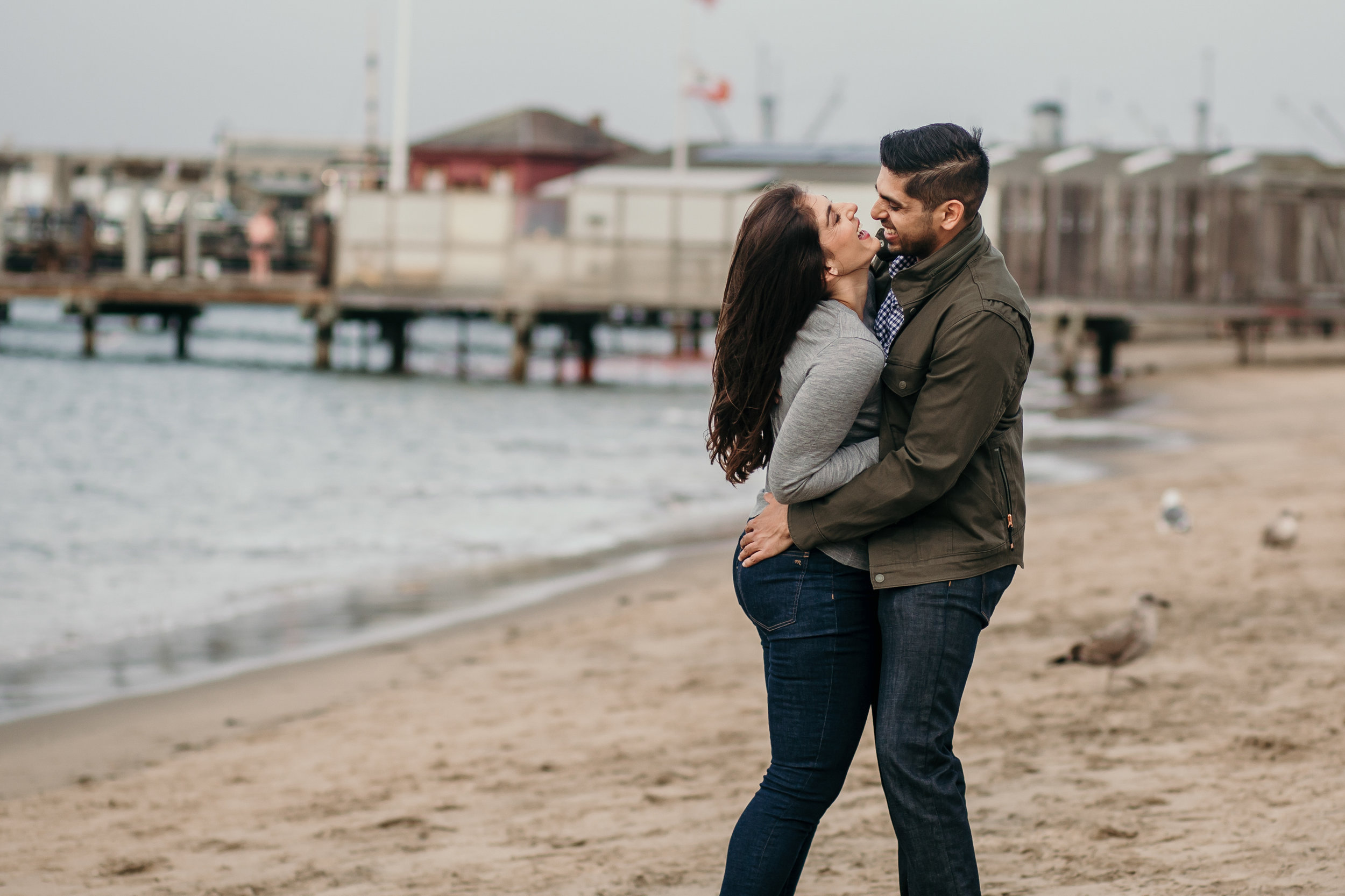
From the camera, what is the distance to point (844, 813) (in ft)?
13.7

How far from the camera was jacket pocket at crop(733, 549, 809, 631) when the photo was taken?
256 centimetres

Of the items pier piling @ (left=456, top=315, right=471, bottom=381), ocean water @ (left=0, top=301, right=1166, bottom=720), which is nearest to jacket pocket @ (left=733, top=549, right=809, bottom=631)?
ocean water @ (left=0, top=301, right=1166, bottom=720)

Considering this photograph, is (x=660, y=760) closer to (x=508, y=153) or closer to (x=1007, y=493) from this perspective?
(x=1007, y=493)

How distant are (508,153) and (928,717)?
4869cm

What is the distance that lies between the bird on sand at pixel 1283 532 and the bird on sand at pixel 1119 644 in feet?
10.5

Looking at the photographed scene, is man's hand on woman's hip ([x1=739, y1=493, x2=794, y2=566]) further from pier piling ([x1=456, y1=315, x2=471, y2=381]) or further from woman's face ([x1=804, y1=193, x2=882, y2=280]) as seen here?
pier piling ([x1=456, y1=315, x2=471, y2=381])

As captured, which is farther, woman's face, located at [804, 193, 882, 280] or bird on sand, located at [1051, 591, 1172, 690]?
bird on sand, located at [1051, 591, 1172, 690]

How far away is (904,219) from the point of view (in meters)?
2.54

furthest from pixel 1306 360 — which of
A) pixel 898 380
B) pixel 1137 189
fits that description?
pixel 898 380

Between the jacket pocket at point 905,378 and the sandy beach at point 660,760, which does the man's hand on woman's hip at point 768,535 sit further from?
the sandy beach at point 660,760

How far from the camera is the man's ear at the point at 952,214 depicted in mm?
2504

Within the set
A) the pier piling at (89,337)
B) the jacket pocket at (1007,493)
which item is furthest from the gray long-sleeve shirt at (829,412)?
the pier piling at (89,337)

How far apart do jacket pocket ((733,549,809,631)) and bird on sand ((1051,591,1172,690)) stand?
10.7 ft

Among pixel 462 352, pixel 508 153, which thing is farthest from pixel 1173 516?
pixel 508 153
